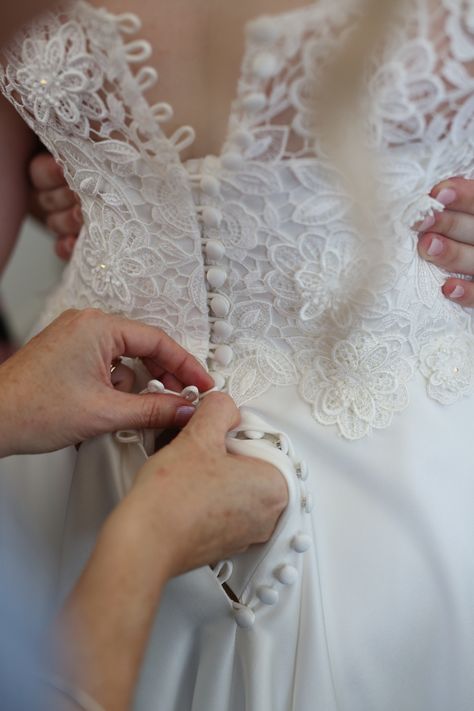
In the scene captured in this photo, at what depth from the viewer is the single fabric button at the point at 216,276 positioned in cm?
70

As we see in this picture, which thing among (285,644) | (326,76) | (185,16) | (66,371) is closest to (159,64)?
(185,16)

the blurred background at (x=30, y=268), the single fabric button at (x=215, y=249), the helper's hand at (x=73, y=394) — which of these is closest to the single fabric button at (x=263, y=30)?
the single fabric button at (x=215, y=249)

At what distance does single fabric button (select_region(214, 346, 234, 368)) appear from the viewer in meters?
0.76

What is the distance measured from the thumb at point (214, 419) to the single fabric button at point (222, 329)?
0.29 feet

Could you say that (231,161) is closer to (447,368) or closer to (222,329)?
(222,329)

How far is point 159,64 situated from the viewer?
1.99ft

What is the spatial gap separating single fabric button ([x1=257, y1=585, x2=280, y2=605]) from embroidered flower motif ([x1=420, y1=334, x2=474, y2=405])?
283mm

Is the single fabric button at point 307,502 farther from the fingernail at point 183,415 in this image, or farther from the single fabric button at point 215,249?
the single fabric button at point 215,249

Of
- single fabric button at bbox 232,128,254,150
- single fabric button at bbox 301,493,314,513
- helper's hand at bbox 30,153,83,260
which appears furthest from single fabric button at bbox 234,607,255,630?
helper's hand at bbox 30,153,83,260

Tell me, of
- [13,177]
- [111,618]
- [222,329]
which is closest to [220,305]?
[222,329]

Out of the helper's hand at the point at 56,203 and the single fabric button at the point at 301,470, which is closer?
the single fabric button at the point at 301,470

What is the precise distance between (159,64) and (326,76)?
194 mm

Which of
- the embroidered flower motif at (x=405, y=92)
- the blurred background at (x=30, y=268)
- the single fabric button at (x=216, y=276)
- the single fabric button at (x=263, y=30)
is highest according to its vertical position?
the single fabric button at (x=263, y=30)

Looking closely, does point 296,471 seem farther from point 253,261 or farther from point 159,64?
point 159,64
